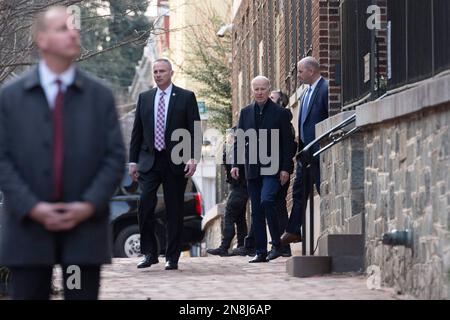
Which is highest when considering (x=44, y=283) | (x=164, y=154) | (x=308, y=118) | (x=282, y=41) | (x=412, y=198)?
(x=282, y=41)

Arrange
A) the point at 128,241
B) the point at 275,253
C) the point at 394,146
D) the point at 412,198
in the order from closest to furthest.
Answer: the point at 412,198 → the point at 394,146 → the point at 275,253 → the point at 128,241

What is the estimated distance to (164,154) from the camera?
45.8 feet

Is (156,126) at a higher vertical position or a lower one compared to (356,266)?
higher

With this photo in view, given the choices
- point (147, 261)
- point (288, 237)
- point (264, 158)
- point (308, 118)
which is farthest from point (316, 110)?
point (147, 261)

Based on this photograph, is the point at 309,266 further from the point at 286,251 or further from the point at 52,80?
the point at 52,80

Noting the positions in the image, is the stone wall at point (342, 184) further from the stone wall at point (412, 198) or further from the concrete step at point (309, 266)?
the stone wall at point (412, 198)

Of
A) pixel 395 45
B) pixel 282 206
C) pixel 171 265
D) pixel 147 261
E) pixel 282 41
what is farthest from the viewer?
pixel 282 41

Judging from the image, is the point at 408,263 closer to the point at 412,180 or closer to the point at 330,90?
the point at 412,180

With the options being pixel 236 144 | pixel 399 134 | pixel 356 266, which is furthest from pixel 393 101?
pixel 236 144

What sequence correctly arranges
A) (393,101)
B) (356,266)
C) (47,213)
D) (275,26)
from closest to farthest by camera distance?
(47,213)
(393,101)
(356,266)
(275,26)

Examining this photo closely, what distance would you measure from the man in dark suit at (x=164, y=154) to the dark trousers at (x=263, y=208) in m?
1.16

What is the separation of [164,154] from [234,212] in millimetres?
4983

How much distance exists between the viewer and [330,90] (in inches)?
646
